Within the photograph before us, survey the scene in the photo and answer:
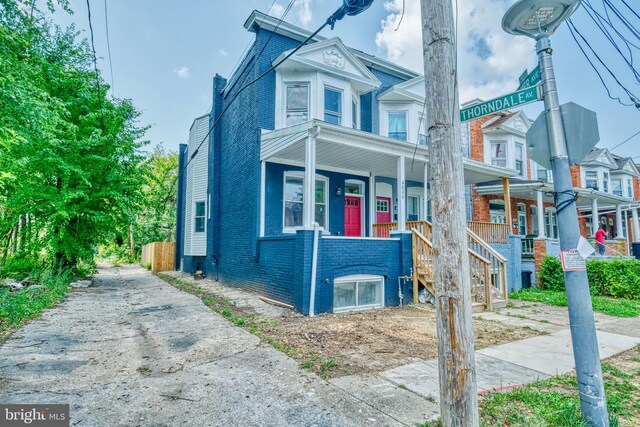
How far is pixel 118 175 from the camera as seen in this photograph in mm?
11703

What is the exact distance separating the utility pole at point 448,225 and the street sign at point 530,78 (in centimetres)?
119

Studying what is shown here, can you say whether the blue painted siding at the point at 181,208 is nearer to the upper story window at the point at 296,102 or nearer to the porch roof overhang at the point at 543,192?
the upper story window at the point at 296,102

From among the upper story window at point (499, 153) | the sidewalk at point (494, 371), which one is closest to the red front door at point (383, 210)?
the sidewalk at point (494, 371)

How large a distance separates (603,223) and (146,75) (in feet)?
90.6

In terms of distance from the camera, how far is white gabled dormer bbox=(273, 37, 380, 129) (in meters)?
10.3

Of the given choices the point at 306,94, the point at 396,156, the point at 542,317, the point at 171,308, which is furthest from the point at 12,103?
the point at 542,317

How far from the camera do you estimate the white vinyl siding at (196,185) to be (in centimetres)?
1495

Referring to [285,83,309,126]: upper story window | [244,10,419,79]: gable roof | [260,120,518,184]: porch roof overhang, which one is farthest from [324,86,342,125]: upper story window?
[244,10,419,79]: gable roof

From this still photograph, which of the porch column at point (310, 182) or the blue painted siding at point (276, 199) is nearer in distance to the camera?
the porch column at point (310, 182)

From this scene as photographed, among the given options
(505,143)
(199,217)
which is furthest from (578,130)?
(505,143)

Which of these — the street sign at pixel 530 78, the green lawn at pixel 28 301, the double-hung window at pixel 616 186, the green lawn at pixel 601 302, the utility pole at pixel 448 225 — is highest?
the double-hung window at pixel 616 186

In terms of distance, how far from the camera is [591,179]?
20.8 metres

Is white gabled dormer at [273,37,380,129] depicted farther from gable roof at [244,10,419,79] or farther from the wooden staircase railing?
the wooden staircase railing

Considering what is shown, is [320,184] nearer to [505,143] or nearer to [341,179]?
[341,179]
